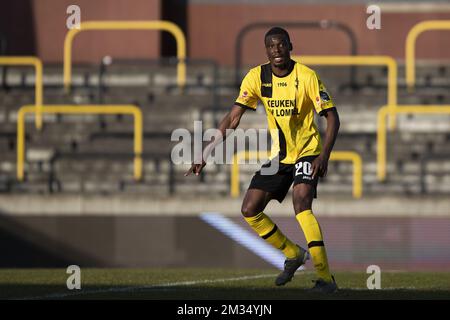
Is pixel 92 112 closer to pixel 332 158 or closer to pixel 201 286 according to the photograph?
→ pixel 332 158

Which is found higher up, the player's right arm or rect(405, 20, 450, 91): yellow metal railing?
rect(405, 20, 450, 91): yellow metal railing

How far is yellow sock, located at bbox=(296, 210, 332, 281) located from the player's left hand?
0.34 m

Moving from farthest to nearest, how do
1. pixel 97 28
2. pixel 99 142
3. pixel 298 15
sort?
pixel 298 15 < pixel 97 28 < pixel 99 142

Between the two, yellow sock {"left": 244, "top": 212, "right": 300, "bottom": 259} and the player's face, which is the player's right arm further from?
yellow sock {"left": 244, "top": 212, "right": 300, "bottom": 259}

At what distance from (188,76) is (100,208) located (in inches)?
147

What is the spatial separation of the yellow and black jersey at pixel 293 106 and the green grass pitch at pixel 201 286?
1.13 m

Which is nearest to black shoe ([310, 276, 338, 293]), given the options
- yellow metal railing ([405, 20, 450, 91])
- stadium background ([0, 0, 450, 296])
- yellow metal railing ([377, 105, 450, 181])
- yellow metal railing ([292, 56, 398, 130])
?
stadium background ([0, 0, 450, 296])

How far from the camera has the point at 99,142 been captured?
742 inches

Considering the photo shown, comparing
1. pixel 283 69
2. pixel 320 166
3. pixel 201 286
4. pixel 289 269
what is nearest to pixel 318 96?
pixel 283 69

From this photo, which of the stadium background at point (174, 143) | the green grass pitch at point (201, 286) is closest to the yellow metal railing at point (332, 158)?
the stadium background at point (174, 143)

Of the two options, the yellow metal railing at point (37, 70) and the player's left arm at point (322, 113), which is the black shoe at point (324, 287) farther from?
the yellow metal railing at point (37, 70)

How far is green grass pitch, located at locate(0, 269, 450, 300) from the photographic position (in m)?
10.3
